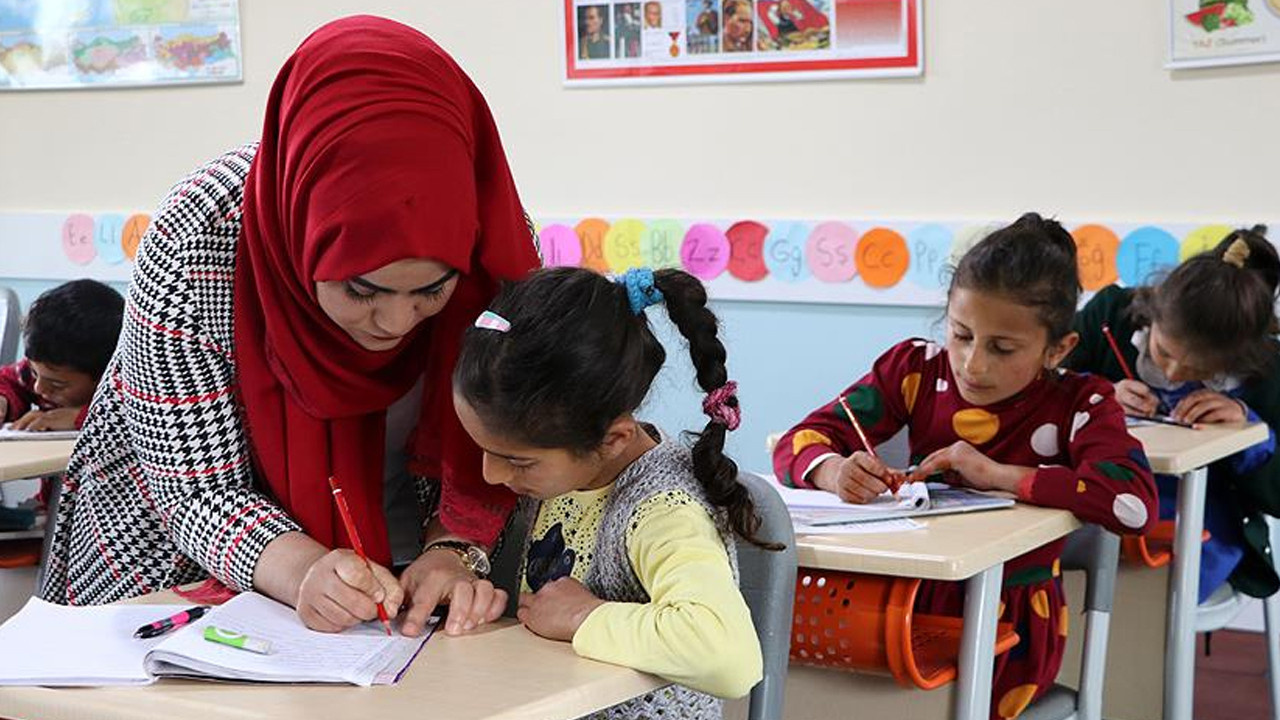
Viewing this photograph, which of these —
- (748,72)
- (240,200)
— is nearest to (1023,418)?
(240,200)

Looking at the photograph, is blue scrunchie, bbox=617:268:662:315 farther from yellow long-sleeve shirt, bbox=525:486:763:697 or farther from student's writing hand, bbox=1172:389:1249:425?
student's writing hand, bbox=1172:389:1249:425

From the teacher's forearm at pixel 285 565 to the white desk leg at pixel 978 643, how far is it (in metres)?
0.80

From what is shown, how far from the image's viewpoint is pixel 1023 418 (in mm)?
2506

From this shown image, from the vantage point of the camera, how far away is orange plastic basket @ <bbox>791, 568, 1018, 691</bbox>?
1.99 metres

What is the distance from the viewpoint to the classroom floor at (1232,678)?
131 inches

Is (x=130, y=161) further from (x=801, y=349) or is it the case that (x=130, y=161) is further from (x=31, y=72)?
(x=801, y=349)

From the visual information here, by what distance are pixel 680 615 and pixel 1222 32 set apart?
260 centimetres

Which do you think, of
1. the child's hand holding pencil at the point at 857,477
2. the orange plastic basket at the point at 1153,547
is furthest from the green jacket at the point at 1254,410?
the child's hand holding pencil at the point at 857,477

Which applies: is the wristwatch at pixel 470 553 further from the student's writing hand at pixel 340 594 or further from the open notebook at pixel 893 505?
the open notebook at pixel 893 505

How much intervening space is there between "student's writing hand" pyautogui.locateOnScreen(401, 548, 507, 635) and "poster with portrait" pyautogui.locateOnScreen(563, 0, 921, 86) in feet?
8.19

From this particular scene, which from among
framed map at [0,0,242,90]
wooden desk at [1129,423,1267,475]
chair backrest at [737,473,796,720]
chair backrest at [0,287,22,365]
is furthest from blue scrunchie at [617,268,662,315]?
framed map at [0,0,242,90]

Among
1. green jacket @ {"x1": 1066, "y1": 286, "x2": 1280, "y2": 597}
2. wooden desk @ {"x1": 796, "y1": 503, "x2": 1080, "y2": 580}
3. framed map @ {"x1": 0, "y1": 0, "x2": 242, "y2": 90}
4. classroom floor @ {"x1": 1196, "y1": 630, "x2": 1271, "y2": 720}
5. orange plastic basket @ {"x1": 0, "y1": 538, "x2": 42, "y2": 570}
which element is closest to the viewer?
wooden desk @ {"x1": 796, "y1": 503, "x2": 1080, "y2": 580}

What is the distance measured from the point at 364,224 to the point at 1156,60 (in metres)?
2.62

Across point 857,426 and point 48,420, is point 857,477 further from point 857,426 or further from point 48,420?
point 48,420
